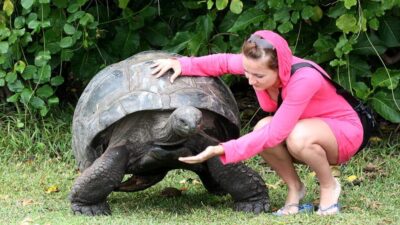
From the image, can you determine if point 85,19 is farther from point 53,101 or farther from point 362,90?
point 362,90

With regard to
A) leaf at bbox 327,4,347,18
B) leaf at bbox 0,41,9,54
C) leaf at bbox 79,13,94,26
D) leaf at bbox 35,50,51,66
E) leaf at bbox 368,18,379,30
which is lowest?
leaf at bbox 35,50,51,66

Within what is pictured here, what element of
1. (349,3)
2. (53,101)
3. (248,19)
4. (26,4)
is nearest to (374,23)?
(349,3)

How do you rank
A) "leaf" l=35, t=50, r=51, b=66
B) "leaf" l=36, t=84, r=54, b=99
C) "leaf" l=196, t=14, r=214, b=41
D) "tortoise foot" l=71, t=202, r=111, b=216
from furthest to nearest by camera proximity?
"leaf" l=36, t=84, r=54, b=99, "leaf" l=35, t=50, r=51, b=66, "leaf" l=196, t=14, r=214, b=41, "tortoise foot" l=71, t=202, r=111, b=216

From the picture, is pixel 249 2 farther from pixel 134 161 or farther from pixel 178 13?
pixel 134 161

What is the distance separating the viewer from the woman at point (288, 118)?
14.0ft

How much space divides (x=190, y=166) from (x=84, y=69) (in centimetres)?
237

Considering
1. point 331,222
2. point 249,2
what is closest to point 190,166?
point 331,222

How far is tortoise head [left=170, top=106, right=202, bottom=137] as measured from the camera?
14.0 ft

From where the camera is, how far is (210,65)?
486cm

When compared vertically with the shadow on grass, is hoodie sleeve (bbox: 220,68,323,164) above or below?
above

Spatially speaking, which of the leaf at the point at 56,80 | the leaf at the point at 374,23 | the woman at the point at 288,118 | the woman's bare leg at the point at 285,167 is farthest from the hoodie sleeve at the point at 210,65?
the leaf at the point at 56,80

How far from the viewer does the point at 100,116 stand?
15.3 feet

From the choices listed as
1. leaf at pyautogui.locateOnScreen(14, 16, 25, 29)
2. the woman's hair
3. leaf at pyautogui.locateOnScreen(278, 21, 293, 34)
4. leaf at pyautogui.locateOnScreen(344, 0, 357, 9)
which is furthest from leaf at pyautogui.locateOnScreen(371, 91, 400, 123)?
leaf at pyautogui.locateOnScreen(14, 16, 25, 29)

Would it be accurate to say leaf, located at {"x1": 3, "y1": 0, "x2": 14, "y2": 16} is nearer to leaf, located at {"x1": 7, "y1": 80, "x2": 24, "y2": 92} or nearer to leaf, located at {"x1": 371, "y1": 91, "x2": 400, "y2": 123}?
leaf, located at {"x1": 7, "y1": 80, "x2": 24, "y2": 92}
